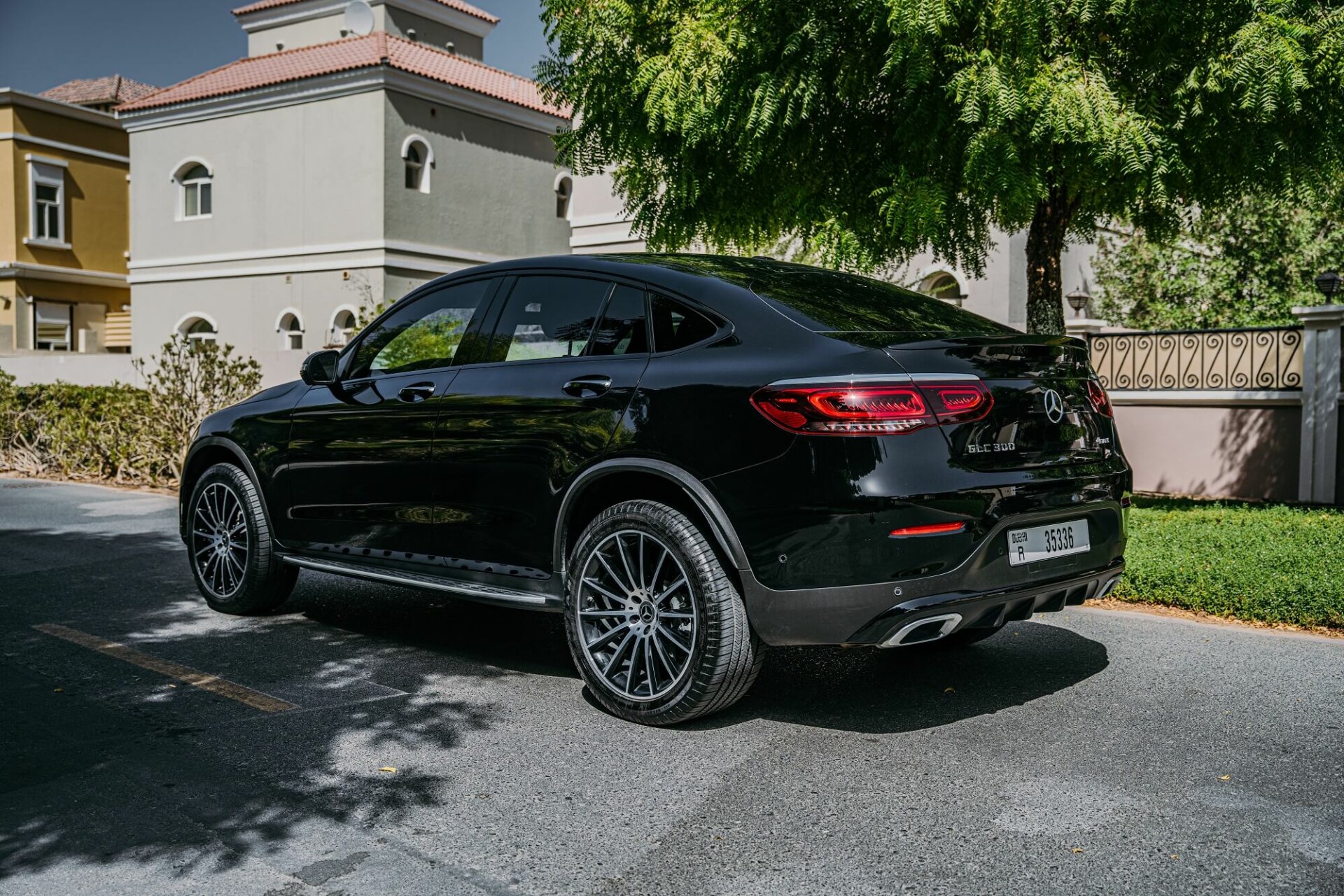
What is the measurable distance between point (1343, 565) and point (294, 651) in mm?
5829

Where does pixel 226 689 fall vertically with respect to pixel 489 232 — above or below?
below

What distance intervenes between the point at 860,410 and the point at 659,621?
1171mm

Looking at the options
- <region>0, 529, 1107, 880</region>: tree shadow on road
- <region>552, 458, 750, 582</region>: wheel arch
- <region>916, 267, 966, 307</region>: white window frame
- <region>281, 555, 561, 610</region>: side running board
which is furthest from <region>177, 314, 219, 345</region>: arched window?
<region>552, 458, 750, 582</region>: wheel arch

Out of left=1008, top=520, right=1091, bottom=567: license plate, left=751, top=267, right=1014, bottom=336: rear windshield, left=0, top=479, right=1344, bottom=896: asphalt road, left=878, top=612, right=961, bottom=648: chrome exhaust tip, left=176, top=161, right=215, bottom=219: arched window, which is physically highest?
left=176, top=161, right=215, bottom=219: arched window

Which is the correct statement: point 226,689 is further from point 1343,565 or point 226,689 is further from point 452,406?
point 1343,565

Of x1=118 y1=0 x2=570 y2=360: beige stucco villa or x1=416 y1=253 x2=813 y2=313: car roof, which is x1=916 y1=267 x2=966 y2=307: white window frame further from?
x1=416 y1=253 x2=813 y2=313: car roof

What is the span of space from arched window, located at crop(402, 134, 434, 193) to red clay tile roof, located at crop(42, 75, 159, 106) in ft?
70.8

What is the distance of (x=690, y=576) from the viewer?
4.56 meters

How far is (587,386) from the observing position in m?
5.02

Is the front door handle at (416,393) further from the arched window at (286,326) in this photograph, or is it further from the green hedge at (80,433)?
the arched window at (286,326)

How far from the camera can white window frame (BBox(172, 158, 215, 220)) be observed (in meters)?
31.7

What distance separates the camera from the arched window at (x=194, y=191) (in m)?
32.0

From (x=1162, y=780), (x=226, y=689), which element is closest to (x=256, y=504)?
(x=226, y=689)

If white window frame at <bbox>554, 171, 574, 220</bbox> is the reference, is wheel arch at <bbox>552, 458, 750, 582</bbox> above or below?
below
